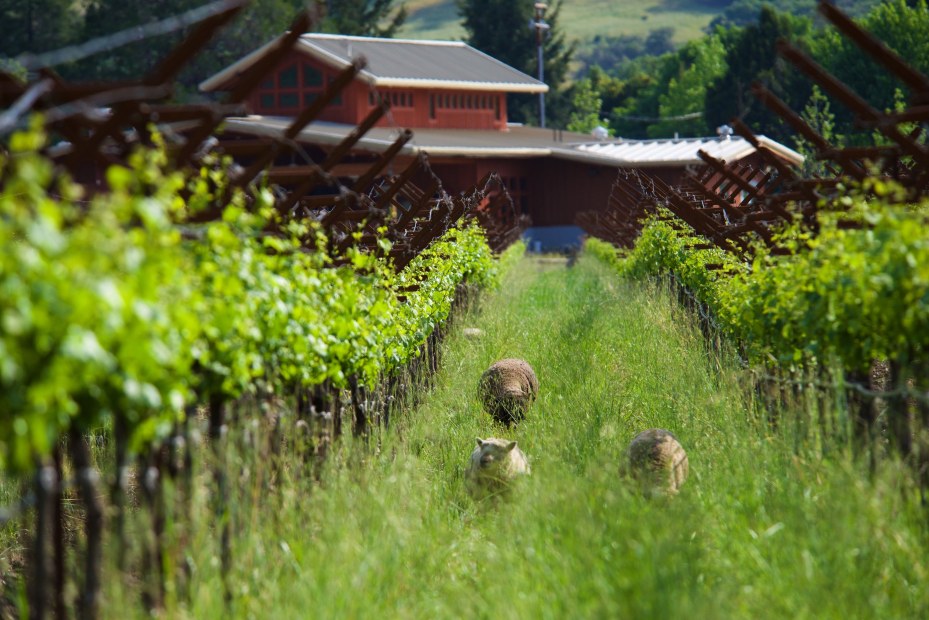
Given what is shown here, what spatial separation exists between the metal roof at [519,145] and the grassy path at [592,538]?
2306 cm

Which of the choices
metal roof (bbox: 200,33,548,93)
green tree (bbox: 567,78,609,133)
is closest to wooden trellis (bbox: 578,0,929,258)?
metal roof (bbox: 200,33,548,93)

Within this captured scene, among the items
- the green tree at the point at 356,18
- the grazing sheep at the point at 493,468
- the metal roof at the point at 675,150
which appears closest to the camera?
the grazing sheep at the point at 493,468

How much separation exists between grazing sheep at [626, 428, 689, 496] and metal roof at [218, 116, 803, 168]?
23354mm

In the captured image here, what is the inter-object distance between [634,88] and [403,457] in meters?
88.5

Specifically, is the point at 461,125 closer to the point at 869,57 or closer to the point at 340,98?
the point at 340,98

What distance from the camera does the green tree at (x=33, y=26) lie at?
174 ft

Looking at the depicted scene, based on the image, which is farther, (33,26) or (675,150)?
(33,26)

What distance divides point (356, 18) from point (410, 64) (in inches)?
908

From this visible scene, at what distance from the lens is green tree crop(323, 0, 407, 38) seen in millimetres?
61931

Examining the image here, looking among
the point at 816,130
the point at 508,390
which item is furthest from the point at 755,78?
the point at 508,390

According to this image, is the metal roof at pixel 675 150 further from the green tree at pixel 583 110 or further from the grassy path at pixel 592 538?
the green tree at pixel 583 110

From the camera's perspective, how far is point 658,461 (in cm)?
764

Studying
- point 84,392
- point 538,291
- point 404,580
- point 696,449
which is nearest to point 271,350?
point 404,580

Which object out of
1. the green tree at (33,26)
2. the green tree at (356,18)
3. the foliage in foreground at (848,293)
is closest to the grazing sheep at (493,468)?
the foliage in foreground at (848,293)
